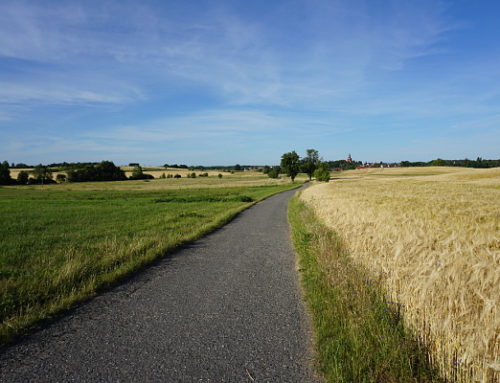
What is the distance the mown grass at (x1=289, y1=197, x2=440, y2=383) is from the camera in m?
3.12

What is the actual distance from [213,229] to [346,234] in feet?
25.0

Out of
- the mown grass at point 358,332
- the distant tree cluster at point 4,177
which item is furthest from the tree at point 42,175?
the mown grass at point 358,332

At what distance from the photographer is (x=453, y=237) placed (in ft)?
16.2

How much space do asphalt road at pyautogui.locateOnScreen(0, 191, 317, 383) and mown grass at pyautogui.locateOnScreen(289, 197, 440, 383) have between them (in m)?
0.31

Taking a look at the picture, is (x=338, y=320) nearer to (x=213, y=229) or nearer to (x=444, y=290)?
(x=444, y=290)

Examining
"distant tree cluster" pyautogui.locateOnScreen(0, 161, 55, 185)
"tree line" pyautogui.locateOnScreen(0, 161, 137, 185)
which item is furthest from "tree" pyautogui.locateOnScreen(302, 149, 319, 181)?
"distant tree cluster" pyautogui.locateOnScreen(0, 161, 55, 185)

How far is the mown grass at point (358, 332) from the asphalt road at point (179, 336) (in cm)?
31

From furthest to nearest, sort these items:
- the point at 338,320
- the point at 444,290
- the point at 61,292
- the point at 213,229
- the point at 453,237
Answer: the point at 213,229 → the point at 61,292 → the point at 453,237 → the point at 338,320 → the point at 444,290

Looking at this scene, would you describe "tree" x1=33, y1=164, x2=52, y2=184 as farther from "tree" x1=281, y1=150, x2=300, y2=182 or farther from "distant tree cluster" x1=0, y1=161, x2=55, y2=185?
"tree" x1=281, y1=150, x2=300, y2=182

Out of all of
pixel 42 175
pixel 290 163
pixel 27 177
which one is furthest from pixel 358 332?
pixel 27 177

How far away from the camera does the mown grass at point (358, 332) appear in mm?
3115

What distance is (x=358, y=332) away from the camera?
3.82 meters

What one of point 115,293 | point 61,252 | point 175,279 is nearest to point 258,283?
point 175,279

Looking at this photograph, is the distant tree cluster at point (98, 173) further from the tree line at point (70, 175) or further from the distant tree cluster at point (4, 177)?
the distant tree cluster at point (4, 177)
